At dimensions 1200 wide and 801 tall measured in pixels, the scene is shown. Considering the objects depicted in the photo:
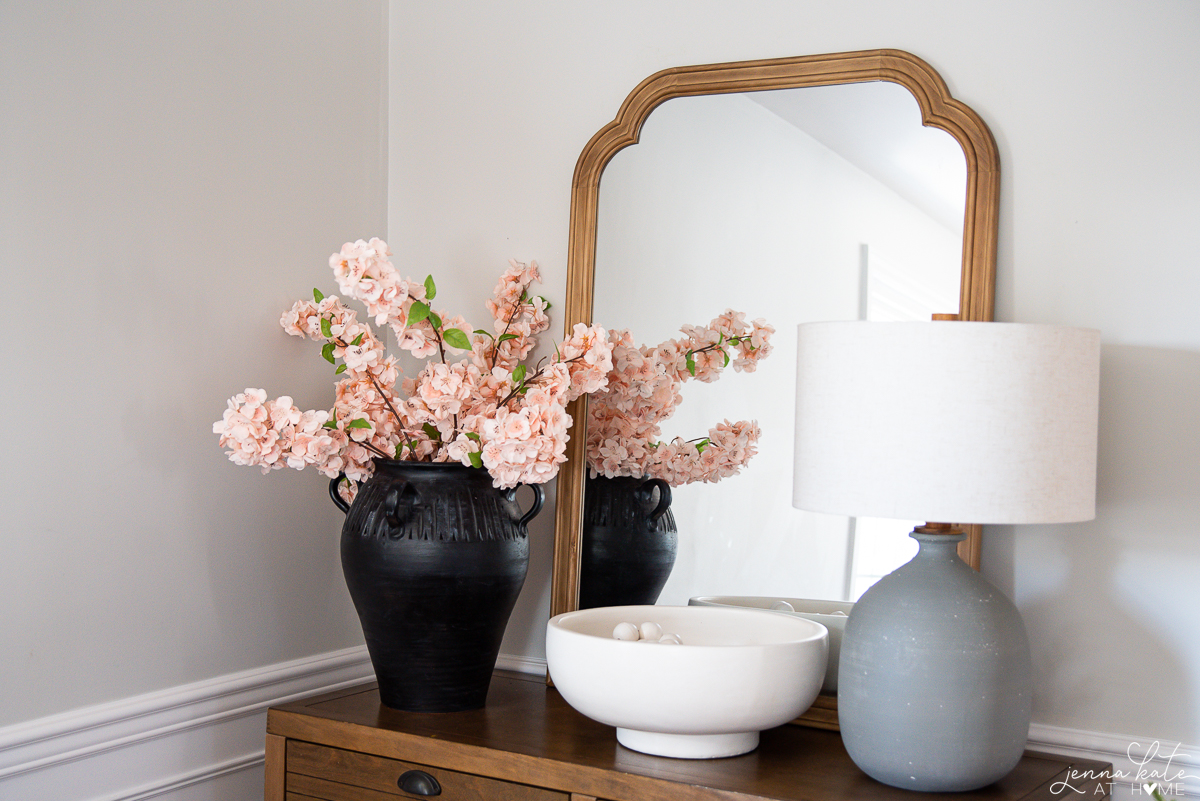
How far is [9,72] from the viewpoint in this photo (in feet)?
4.70

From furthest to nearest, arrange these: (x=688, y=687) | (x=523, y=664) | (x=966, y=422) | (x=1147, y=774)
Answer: (x=523, y=664)
(x=1147, y=774)
(x=688, y=687)
(x=966, y=422)

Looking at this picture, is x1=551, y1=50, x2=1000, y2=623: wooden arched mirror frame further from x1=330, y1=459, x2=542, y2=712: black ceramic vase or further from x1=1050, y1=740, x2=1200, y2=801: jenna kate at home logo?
x1=1050, y1=740, x2=1200, y2=801: jenna kate at home logo

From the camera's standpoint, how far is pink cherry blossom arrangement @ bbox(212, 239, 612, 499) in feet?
5.07

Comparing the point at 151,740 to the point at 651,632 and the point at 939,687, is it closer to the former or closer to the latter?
the point at 651,632

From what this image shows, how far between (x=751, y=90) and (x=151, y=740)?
Result: 1553 mm

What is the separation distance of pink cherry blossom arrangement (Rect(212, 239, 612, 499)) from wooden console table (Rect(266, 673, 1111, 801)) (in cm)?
40

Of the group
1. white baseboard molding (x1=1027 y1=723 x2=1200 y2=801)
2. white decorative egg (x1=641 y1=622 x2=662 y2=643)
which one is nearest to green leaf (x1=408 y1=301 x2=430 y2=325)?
white decorative egg (x1=641 y1=622 x2=662 y2=643)

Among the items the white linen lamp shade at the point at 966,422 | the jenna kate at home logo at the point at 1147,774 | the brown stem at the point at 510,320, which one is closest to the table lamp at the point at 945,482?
the white linen lamp shade at the point at 966,422

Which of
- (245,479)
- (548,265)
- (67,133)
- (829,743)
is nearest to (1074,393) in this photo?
(829,743)

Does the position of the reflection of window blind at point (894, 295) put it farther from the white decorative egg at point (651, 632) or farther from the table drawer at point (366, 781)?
the table drawer at point (366, 781)

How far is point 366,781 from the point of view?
5.10 ft

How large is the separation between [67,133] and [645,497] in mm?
1143

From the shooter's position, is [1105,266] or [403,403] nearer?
[1105,266]

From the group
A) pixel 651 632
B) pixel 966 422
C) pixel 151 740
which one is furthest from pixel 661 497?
pixel 151 740
